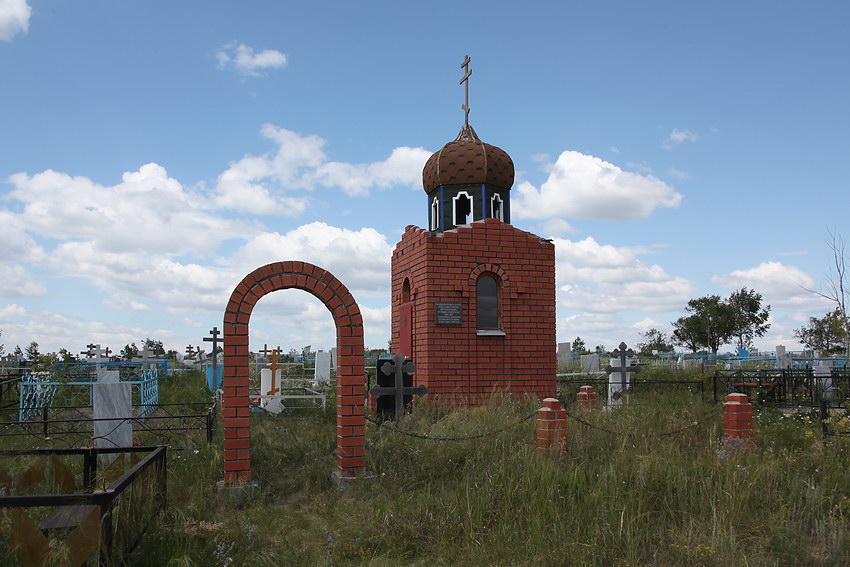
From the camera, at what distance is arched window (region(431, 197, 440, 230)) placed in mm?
14844

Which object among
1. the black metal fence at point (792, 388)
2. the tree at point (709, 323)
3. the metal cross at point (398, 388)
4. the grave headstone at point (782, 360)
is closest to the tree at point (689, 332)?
the tree at point (709, 323)

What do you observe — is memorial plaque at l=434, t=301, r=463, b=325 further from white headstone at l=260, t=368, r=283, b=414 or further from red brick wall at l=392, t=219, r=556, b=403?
white headstone at l=260, t=368, r=283, b=414

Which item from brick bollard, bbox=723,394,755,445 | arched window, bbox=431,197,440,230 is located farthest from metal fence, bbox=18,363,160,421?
brick bollard, bbox=723,394,755,445

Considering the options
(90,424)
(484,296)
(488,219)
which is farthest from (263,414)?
(488,219)

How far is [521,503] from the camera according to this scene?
6621 millimetres

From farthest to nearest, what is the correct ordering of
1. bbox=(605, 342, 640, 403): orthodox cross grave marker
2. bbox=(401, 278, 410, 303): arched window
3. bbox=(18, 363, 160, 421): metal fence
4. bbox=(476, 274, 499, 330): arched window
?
bbox=(18, 363, 160, 421): metal fence → bbox=(401, 278, 410, 303): arched window → bbox=(605, 342, 640, 403): orthodox cross grave marker → bbox=(476, 274, 499, 330): arched window

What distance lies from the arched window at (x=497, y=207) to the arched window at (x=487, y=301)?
1.90 m

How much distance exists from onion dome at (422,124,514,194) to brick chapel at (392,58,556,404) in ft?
3.67

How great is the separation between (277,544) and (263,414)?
825 centimetres

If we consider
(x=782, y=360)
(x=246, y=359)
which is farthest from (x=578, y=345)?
(x=246, y=359)

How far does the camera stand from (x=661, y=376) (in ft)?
68.7

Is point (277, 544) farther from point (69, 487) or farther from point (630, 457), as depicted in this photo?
point (630, 457)

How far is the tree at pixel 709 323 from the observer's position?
1880 inches

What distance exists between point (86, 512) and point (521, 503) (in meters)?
3.69
